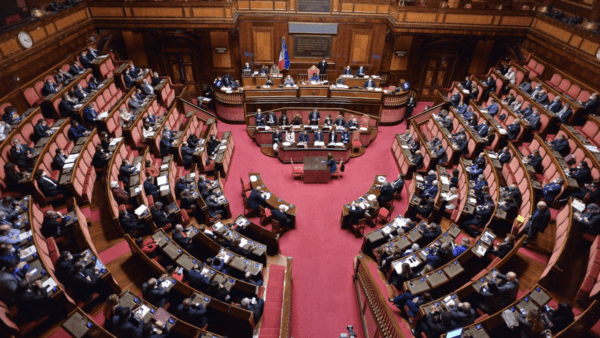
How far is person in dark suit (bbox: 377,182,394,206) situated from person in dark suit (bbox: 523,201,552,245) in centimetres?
313

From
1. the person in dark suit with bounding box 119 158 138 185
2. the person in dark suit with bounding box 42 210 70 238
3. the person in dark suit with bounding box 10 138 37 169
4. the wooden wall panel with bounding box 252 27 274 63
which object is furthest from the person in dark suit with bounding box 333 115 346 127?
the person in dark suit with bounding box 10 138 37 169

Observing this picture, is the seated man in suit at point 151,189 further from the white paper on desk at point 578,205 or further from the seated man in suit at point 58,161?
the white paper on desk at point 578,205

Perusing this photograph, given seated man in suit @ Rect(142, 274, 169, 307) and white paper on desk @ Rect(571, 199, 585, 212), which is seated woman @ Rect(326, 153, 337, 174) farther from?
seated man in suit @ Rect(142, 274, 169, 307)

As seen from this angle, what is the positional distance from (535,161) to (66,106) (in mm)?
12580

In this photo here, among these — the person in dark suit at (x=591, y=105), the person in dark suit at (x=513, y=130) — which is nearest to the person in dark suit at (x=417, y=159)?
the person in dark suit at (x=513, y=130)

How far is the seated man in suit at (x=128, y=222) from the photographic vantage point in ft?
22.5

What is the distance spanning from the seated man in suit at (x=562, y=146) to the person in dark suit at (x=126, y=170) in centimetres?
1088

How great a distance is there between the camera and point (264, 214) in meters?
8.55

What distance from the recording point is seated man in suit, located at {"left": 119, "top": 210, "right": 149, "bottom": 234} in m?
6.86

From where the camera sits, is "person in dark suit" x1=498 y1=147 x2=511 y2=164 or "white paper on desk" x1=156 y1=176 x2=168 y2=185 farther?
"person in dark suit" x1=498 y1=147 x2=511 y2=164

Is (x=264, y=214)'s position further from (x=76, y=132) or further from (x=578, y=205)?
(x=578, y=205)

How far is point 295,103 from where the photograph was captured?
41.9 ft

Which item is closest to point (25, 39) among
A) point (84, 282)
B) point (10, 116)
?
point (10, 116)

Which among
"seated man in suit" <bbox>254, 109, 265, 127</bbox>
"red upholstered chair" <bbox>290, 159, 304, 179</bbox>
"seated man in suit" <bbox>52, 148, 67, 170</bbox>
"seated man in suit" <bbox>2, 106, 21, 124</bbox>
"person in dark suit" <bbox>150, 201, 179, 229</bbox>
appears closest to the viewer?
"person in dark suit" <bbox>150, 201, 179, 229</bbox>
